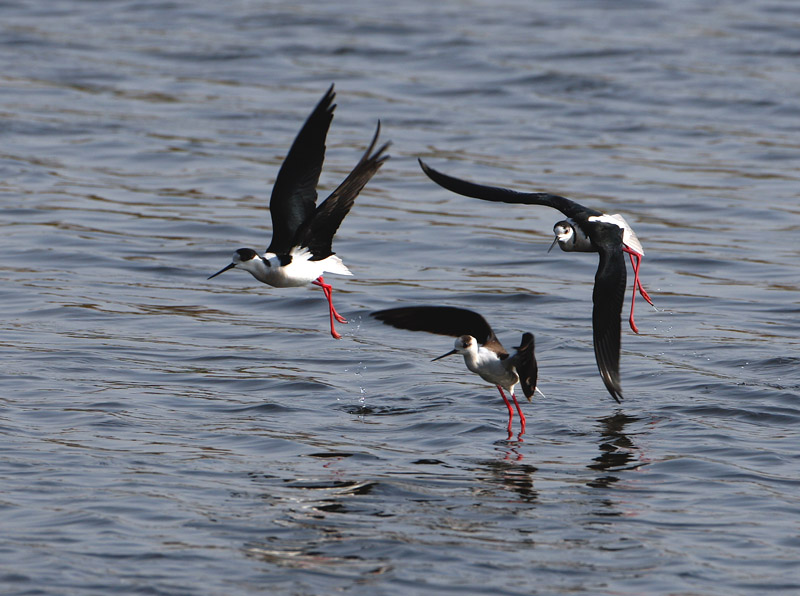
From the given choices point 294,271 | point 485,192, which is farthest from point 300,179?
point 485,192

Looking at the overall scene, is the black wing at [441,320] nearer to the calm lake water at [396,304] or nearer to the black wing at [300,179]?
the calm lake water at [396,304]

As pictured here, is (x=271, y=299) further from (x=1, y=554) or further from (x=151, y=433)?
(x=1, y=554)

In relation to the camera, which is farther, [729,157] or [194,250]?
[729,157]

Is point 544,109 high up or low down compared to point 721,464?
up

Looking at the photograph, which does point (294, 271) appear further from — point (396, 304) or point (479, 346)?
point (396, 304)

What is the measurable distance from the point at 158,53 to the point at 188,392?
1615 centimetres

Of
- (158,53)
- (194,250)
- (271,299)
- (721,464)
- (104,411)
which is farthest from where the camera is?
(158,53)

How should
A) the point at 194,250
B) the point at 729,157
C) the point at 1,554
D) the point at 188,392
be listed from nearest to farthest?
1. the point at 1,554
2. the point at 188,392
3. the point at 194,250
4. the point at 729,157

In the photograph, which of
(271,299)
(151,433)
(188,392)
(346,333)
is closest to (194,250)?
(271,299)

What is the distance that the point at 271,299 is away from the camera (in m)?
14.4

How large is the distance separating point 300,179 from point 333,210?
0.39 metres

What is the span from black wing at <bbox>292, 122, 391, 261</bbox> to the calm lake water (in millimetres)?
1212

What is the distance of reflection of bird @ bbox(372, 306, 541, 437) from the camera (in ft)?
30.5

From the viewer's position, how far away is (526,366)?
959 cm
